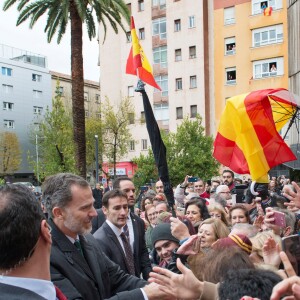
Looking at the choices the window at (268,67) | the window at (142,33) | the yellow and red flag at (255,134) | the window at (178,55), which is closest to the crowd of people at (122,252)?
the yellow and red flag at (255,134)

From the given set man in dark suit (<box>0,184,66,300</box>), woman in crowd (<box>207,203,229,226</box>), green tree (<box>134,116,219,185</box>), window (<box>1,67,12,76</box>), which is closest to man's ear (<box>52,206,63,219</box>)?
man in dark suit (<box>0,184,66,300</box>)

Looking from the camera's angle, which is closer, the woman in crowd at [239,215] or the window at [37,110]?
the woman in crowd at [239,215]

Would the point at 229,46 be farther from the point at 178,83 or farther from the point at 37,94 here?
the point at 37,94

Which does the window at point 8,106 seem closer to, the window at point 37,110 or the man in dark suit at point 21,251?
the window at point 37,110

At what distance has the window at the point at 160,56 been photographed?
130 ft

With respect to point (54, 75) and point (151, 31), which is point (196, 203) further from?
point (54, 75)

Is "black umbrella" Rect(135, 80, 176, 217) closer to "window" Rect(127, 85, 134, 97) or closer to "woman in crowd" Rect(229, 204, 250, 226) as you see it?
"woman in crowd" Rect(229, 204, 250, 226)

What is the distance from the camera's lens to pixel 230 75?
3622 centimetres

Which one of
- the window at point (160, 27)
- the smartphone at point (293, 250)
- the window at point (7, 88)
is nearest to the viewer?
the smartphone at point (293, 250)

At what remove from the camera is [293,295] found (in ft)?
5.21

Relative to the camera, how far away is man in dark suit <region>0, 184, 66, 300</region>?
1.71m

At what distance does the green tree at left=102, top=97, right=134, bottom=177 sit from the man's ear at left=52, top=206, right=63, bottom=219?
33.1 meters

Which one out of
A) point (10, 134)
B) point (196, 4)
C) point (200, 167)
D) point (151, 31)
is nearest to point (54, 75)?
point (10, 134)

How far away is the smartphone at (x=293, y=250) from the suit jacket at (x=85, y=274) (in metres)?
0.94
